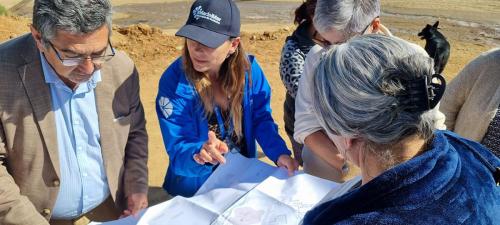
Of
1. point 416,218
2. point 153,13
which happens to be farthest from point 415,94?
point 153,13

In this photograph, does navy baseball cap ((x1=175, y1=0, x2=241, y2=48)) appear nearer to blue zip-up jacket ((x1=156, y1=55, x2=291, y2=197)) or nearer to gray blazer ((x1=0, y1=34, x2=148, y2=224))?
blue zip-up jacket ((x1=156, y1=55, x2=291, y2=197))

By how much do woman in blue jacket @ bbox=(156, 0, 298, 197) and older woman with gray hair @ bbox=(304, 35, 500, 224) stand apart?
1.07 meters

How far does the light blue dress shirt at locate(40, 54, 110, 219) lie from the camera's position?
2453 millimetres

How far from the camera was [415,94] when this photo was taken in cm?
140

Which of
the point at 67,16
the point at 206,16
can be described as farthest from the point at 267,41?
the point at 67,16

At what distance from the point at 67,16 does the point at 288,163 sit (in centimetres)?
124

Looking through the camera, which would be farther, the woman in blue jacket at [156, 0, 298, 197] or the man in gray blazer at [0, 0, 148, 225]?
the woman in blue jacket at [156, 0, 298, 197]

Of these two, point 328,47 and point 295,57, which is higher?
point 328,47

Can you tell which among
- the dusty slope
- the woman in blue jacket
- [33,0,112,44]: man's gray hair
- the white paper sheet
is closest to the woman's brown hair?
the woman in blue jacket

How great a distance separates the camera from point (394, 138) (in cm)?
143

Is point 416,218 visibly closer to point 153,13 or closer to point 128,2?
point 153,13

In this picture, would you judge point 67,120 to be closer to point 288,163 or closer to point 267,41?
point 288,163

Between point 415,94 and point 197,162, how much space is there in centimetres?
136

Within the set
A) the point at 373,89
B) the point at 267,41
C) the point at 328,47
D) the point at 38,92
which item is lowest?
the point at 267,41
